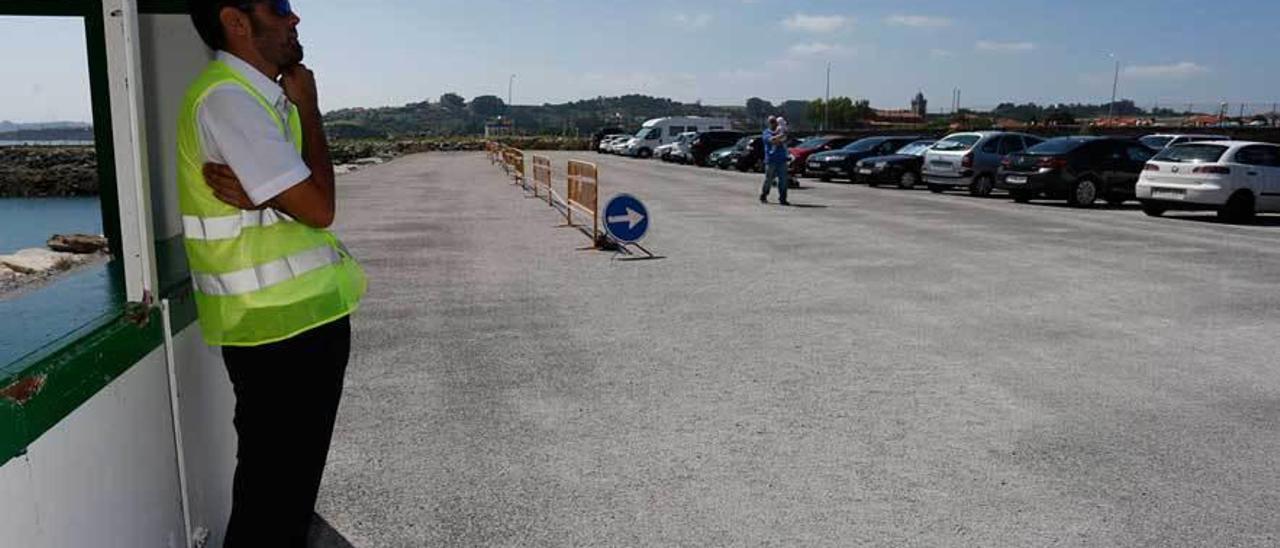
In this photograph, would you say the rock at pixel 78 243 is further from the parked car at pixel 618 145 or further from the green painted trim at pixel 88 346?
the parked car at pixel 618 145

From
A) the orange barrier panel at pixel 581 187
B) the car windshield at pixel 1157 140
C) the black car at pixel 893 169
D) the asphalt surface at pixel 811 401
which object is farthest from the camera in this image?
the black car at pixel 893 169

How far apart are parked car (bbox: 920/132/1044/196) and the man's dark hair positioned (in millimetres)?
20986

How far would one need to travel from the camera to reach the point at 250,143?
7.20 feet

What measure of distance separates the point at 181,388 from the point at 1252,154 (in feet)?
61.5

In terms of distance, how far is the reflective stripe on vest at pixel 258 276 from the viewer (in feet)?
7.73

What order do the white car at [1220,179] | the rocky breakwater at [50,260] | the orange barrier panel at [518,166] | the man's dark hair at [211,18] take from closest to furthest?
the man's dark hair at [211,18], the rocky breakwater at [50,260], the white car at [1220,179], the orange barrier panel at [518,166]

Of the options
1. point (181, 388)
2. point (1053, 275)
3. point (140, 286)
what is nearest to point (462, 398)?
point (181, 388)

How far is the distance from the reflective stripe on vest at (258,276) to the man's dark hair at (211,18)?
0.56 meters

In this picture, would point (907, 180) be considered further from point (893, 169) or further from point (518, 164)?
point (518, 164)

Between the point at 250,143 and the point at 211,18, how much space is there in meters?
0.39

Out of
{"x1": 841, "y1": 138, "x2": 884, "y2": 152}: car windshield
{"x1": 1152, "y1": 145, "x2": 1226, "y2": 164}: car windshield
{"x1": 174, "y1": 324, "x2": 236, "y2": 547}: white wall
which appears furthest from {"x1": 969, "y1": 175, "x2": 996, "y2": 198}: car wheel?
{"x1": 174, "y1": 324, "x2": 236, "y2": 547}: white wall

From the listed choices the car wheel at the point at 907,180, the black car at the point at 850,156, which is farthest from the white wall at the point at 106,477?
the black car at the point at 850,156

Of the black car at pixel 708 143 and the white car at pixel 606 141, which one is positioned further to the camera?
the white car at pixel 606 141

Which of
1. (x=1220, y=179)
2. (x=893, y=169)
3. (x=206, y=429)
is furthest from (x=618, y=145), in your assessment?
(x=206, y=429)
